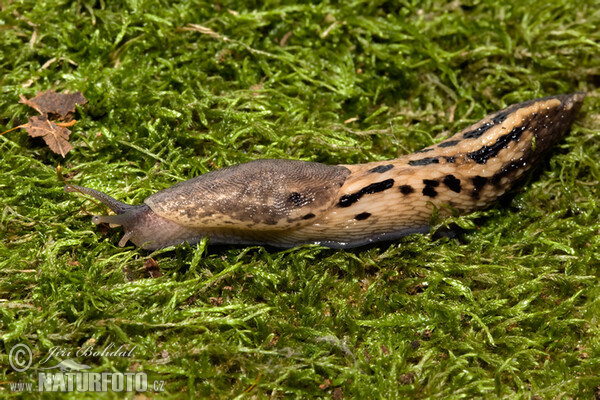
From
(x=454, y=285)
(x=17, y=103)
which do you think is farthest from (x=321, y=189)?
(x=17, y=103)

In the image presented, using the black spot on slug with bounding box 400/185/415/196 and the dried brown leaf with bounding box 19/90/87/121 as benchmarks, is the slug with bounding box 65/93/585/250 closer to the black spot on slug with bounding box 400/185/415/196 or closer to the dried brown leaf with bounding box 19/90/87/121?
the black spot on slug with bounding box 400/185/415/196

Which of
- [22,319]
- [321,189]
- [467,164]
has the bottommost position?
[22,319]

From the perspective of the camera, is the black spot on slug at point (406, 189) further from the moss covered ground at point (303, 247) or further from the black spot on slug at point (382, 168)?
the moss covered ground at point (303, 247)

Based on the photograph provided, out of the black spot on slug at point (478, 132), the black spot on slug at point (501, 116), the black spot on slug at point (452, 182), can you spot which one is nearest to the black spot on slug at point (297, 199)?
the black spot on slug at point (452, 182)

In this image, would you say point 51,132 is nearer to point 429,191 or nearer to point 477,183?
point 429,191

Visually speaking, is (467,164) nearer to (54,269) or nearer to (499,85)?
(499,85)

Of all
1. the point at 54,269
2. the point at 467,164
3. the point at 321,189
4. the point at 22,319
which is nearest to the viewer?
the point at 22,319
